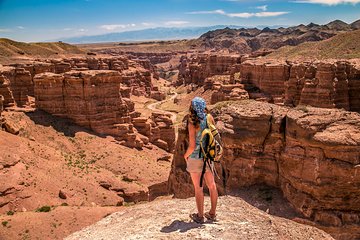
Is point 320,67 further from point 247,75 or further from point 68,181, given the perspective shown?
point 68,181

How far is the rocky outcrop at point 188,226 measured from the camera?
1012cm

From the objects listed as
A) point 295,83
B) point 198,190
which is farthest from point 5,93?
point 198,190

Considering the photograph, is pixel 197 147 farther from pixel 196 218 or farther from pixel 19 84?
pixel 19 84

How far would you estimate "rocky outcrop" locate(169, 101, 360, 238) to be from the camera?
1448cm

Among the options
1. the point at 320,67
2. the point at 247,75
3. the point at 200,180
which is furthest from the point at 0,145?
the point at 247,75

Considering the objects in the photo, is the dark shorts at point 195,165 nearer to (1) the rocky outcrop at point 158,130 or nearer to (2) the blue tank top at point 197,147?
(2) the blue tank top at point 197,147

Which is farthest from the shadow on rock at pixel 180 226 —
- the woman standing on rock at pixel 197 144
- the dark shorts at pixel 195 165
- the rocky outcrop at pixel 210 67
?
the rocky outcrop at pixel 210 67

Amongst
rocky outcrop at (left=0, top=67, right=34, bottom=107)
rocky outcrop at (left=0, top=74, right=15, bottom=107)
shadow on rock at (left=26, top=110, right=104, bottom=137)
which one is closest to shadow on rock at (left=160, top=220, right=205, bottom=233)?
shadow on rock at (left=26, top=110, right=104, bottom=137)

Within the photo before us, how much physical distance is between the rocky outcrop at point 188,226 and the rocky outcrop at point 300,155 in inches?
105

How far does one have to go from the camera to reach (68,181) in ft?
98.4

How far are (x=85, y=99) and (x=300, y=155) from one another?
28.4m

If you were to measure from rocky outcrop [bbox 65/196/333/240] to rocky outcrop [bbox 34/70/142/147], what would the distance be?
27.8 metres

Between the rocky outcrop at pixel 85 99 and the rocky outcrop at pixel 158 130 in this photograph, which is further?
the rocky outcrop at pixel 158 130

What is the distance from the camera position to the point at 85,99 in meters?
39.6
